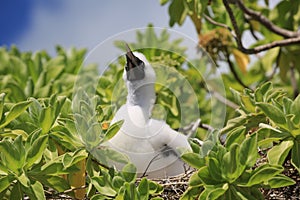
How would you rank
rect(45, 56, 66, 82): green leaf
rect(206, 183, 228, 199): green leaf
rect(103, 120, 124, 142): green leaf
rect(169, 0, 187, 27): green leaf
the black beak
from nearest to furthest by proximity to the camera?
rect(206, 183, 228, 199): green leaf → rect(103, 120, 124, 142): green leaf → the black beak → rect(169, 0, 187, 27): green leaf → rect(45, 56, 66, 82): green leaf

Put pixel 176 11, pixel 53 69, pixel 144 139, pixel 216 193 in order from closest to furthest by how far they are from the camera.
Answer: pixel 216 193
pixel 144 139
pixel 176 11
pixel 53 69

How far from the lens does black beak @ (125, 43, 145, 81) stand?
4.72 ft

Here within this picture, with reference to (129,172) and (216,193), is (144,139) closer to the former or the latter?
(129,172)

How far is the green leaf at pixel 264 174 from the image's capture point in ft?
3.82

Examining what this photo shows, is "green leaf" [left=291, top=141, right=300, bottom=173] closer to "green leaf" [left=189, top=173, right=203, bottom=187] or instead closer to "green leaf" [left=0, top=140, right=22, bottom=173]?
"green leaf" [left=189, top=173, right=203, bottom=187]

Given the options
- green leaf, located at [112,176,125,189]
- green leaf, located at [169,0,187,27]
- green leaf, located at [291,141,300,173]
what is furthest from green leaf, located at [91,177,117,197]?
green leaf, located at [169,0,187,27]

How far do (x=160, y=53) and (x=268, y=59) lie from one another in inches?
23.6

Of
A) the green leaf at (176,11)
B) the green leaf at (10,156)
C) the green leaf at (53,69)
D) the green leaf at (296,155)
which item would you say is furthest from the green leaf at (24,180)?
the green leaf at (53,69)

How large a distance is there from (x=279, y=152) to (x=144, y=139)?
29cm

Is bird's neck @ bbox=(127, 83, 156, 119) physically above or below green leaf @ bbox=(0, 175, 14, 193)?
above

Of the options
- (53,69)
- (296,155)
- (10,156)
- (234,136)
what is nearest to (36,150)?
(10,156)

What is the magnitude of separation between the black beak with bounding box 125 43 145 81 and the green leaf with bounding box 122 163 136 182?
28 centimetres

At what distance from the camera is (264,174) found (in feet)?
3.84

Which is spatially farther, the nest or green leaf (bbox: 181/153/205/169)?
the nest
